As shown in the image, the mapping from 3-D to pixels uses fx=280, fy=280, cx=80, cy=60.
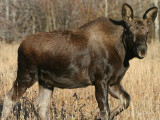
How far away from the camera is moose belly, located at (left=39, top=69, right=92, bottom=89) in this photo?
5.00m


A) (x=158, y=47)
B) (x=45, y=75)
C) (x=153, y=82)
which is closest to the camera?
(x=45, y=75)

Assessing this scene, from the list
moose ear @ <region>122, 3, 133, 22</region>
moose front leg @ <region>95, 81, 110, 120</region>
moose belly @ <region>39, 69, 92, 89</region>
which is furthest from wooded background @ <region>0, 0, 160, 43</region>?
moose front leg @ <region>95, 81, 110, 120</region>

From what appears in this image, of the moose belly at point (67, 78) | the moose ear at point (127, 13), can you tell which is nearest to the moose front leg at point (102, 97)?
the moose belly at point (67, 78)

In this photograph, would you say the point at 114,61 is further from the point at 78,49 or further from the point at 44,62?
the point at 44,62

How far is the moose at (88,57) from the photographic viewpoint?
480cm

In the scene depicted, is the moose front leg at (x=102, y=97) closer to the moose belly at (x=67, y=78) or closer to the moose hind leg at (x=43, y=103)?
the moose belly at (x=67, y=78)

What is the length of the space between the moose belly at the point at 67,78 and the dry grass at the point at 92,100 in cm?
25

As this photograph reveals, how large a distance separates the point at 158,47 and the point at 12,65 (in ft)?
25.4

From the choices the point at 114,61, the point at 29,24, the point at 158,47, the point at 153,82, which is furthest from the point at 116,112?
the point at 29,24

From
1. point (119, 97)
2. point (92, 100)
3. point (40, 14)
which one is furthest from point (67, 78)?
point (40, 14)

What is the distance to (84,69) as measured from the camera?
4.98 metres

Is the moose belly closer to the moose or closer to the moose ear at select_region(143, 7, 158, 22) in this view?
the moose

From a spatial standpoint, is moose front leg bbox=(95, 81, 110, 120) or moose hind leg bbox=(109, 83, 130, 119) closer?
moose front leg bbox=(95, 81, 110, 120)

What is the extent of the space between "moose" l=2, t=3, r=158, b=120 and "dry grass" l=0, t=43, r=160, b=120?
346mm
